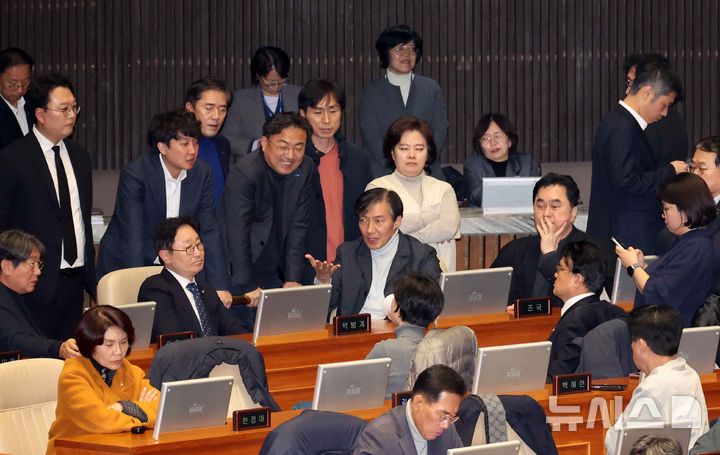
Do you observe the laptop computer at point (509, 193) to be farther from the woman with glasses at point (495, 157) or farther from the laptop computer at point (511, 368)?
the laptop computer at point (511, 368)

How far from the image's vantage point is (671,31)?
33.7 ft

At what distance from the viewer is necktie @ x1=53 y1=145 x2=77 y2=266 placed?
652 centimetres

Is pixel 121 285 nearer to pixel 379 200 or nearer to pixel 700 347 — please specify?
pixel 379 200

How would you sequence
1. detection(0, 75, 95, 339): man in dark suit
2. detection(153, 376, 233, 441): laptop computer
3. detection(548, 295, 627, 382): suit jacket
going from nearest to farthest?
detection(153, 376, 233, 441): laptop computer < detection(548, 295, 627, 382): suit jacket < detection(0, 75, 95, 339): man in dark suit

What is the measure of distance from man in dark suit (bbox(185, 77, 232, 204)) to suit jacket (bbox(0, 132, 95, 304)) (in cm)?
87

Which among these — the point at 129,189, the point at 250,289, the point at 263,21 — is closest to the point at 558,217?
the point at 250,289

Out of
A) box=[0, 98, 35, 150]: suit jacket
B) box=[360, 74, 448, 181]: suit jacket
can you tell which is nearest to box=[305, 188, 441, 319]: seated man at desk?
box=[360, 74, 448, 181]: suit jacket

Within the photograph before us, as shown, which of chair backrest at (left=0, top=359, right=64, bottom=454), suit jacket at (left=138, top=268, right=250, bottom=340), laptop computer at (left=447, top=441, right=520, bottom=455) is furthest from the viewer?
suit jacket at (left=138, top=268, right=250, bottom=340)

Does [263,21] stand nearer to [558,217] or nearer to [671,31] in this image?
[671,31]

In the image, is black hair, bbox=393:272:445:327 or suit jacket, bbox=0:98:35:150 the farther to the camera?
suit jacket, bbox=0:98:35:150

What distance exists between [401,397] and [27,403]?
1352 millimetres

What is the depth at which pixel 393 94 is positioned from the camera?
26.8 ft

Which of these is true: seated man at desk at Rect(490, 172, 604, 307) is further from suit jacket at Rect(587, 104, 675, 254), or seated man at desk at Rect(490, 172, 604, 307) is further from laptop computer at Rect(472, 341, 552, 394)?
laptop computer at Rect(472, 341, 552, 394)

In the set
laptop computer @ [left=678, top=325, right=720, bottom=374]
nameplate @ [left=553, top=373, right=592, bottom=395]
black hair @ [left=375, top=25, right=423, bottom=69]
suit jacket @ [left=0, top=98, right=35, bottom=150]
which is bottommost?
nameplate @ [left=553, top=373, right=592, bottom=395]
